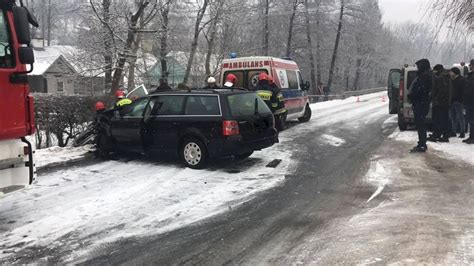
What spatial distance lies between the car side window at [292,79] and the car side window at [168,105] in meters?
6.55

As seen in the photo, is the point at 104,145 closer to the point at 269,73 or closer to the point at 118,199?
the point at 118,199

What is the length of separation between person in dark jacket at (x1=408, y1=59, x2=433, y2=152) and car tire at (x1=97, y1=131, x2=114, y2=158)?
6683 millimetres

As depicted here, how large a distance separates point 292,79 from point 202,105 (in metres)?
7.28

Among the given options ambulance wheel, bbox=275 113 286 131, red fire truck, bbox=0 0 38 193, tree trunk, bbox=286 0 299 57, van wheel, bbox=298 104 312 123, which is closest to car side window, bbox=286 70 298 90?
van wheel, bbox=298 104 312 123

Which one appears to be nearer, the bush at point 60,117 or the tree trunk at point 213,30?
the bush at point 60,117

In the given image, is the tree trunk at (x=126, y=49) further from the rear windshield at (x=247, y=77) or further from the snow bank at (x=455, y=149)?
the snow bank at (x=455, y=149)

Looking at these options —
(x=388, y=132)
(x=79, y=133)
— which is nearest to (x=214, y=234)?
(x=79, y=133)

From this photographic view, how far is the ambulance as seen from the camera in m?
13.8

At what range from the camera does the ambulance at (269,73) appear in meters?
13.8

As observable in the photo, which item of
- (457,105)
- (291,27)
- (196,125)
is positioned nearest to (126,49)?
(196,125)

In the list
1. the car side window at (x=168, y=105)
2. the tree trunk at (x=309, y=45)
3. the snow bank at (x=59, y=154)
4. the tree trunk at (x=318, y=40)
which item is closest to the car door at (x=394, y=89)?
the car side window at (x=168, y=105)

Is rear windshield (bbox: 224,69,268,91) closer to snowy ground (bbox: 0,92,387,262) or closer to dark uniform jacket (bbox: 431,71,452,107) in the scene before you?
snowy ground (bbox: 0,92,387,262)

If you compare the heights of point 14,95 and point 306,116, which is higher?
point 14,95

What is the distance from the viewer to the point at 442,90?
1073 cm
